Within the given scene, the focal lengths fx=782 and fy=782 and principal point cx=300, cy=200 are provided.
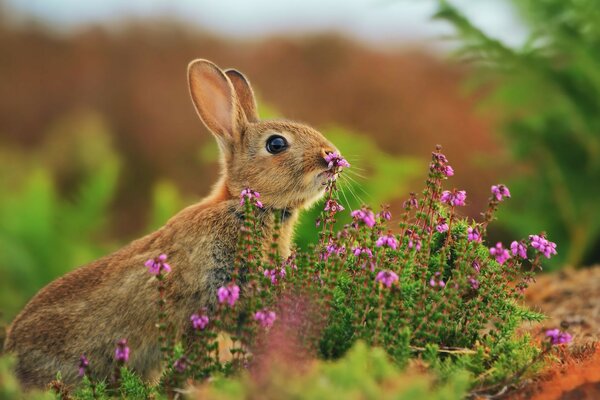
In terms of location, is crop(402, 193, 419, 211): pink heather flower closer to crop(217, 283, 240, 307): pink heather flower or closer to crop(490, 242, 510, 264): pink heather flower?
crop(490, 242, 510, 264): pink heather flower

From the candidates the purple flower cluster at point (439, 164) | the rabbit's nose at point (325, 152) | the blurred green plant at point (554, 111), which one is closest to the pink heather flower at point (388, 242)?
the purple flower cluster at point (439, 164)

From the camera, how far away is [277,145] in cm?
530

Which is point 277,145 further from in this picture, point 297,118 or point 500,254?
point 297,118

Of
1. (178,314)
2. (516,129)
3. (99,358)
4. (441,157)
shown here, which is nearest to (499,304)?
(441,157)

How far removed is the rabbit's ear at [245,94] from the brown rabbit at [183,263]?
13.5 inches

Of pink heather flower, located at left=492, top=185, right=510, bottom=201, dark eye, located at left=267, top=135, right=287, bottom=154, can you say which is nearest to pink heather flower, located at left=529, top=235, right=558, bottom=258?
pink heather flower, located at left=492, top=185, right=510, bottom=201

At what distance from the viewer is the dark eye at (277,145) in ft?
17.3

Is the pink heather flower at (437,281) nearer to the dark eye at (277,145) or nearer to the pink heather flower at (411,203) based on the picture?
the pink heather flower at (411,203)

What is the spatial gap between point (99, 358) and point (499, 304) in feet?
7.91

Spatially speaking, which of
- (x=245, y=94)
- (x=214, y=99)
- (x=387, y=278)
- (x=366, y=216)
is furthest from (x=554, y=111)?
(x=387, y=278)

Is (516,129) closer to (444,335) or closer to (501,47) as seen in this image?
(501,47)

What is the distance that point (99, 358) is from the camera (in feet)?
15.7

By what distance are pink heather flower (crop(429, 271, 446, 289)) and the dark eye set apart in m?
1.61

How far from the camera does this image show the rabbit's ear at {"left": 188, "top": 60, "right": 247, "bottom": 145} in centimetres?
545
